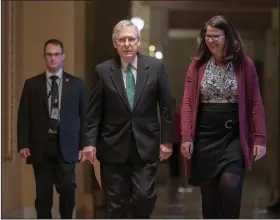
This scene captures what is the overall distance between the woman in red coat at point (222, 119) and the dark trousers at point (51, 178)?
0.94m

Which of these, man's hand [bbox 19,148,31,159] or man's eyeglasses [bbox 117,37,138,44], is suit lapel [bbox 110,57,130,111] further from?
man's hand [bbox 19,148,31,159]

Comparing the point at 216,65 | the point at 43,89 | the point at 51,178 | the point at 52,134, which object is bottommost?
the point at 51,178

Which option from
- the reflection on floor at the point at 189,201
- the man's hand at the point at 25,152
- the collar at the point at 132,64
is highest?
the collar at the point at 132,64

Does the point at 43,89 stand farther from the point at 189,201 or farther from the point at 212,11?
the point at 212,11

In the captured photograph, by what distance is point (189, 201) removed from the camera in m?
4.82

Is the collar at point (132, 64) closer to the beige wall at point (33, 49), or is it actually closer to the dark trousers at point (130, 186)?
the dark trousers at point (130, 186)

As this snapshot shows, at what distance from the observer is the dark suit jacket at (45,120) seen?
4062 mm

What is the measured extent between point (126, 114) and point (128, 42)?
17.1 inches

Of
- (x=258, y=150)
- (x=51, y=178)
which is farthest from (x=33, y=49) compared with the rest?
(x=258, y=150)

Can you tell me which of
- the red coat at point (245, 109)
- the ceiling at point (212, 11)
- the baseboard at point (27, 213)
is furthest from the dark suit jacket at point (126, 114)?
the ceiling at point (212, 11)

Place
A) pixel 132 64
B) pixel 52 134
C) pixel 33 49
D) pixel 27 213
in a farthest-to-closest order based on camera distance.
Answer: pixel 33 49
pixel 27 213
pixel 52 134
pixel 132 64

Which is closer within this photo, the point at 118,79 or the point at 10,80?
the point at 118,79

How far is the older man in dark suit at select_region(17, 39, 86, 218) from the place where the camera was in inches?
160

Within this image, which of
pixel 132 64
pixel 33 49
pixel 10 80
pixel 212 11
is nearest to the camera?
pixel 132 64
